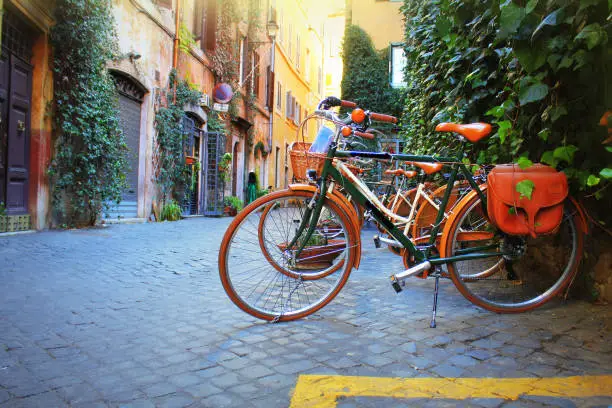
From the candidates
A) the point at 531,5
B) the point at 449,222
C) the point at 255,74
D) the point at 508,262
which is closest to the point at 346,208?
the point at 449,222

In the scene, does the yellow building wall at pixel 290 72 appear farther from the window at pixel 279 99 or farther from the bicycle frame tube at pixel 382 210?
the bicycle frame tube at pixel 382 210

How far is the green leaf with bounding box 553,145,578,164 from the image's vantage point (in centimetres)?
260

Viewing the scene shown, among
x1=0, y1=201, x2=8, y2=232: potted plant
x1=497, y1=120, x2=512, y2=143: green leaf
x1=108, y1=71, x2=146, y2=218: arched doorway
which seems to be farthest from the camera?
x1=108, y1=71, x2=146, y2=218: arched doorway

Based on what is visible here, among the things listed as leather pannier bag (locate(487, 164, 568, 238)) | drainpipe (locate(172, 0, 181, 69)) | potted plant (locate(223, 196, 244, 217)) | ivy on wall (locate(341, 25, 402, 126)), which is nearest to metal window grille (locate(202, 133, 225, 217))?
potted plant (locate(223, 196, 244, 217))

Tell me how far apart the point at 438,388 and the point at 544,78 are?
1.79m

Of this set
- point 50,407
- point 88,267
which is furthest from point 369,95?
point 50,407

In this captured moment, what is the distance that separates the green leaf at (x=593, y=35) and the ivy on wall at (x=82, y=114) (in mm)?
6842

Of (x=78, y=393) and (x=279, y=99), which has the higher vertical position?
(x=279, y=99)

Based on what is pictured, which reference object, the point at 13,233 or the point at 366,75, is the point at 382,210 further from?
the point at 366,75

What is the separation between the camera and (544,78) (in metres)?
2.66

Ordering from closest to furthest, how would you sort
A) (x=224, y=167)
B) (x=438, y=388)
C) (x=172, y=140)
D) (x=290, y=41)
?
(x=438, y=388) < (x=172, y=140) < (x=224, y=167) < (x=290, y=41)

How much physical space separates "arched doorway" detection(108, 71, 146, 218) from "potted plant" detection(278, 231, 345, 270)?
22.2ft

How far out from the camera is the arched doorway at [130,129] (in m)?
9.25

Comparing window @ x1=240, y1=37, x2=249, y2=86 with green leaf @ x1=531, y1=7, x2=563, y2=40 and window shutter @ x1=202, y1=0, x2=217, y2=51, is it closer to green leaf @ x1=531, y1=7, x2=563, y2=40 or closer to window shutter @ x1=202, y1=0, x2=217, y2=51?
window shutter @ x1=202, y1=0, x2=217, y2=51
